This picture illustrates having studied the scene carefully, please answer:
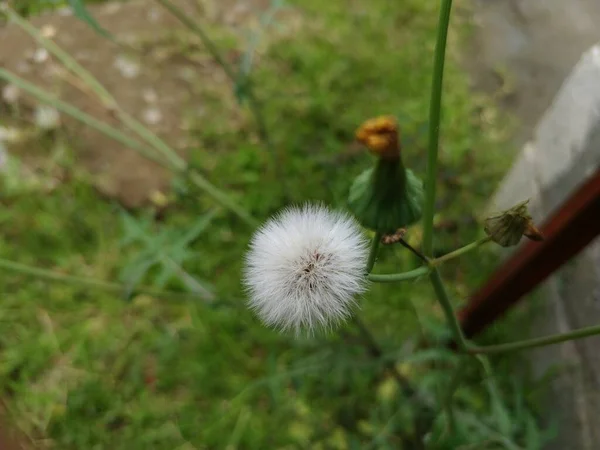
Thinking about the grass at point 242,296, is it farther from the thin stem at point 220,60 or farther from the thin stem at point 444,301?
the thin stem at point 444,301

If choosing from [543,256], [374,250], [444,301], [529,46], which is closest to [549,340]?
[444,301]

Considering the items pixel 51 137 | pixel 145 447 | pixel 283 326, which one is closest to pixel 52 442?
pixel 145 447

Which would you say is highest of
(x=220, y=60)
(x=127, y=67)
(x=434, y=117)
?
(x=127, y=67)

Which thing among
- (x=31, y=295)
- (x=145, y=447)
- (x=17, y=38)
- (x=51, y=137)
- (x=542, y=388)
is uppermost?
(x=17, y=38)

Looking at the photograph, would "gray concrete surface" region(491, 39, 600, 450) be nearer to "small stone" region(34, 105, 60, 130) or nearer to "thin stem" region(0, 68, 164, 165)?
"thin stem" region(0, 68, 164, 165)

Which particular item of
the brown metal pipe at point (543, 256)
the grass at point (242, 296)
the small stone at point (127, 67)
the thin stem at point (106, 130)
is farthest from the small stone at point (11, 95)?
the brown metal pipe at point (543, 256)

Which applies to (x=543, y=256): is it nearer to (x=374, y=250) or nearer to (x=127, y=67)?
(x=374, y=250)

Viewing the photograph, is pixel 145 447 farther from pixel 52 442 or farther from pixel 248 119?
pixel 248 119
